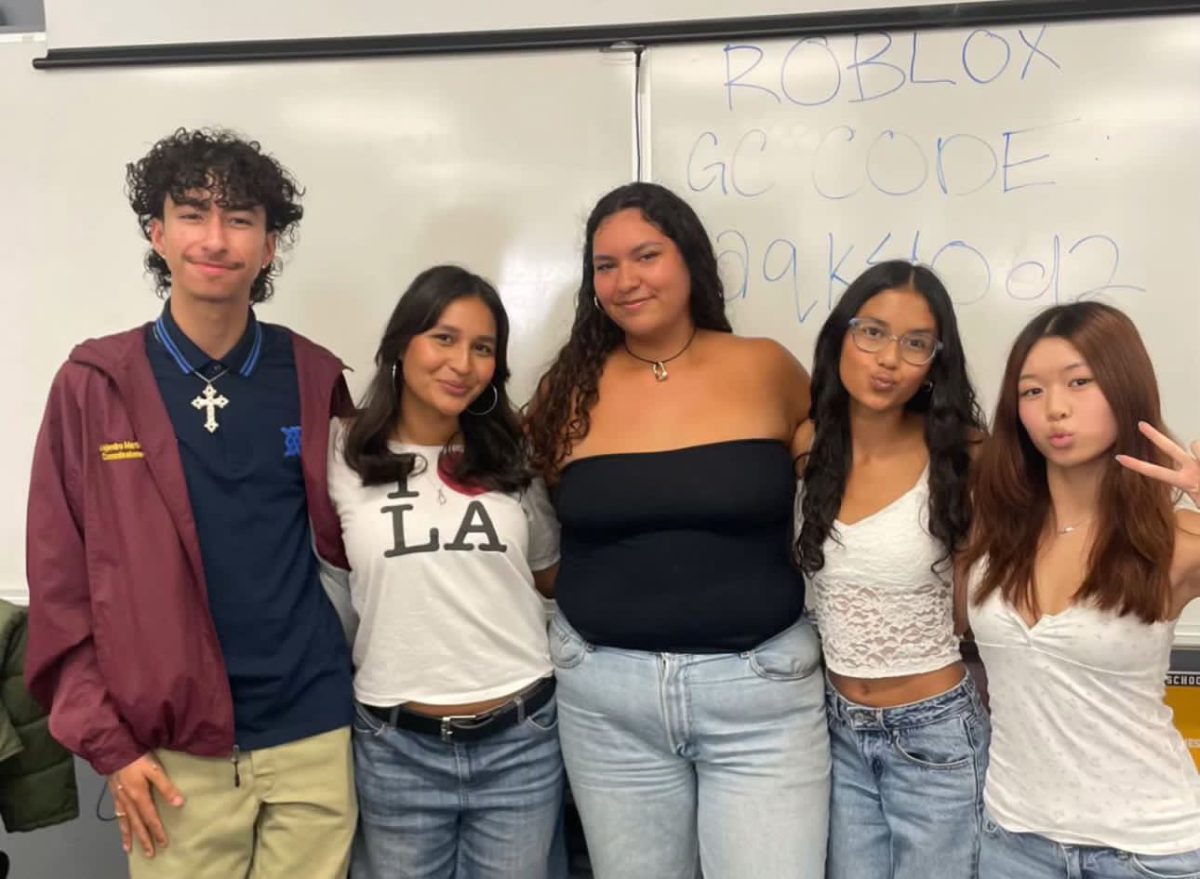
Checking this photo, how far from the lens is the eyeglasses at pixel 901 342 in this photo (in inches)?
49.0

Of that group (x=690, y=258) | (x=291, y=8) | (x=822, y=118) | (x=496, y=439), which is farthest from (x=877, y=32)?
(x=291, y=8)

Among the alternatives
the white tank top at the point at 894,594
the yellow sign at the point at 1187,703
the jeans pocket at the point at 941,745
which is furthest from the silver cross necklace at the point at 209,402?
the yellow sign at the point at 1187,703

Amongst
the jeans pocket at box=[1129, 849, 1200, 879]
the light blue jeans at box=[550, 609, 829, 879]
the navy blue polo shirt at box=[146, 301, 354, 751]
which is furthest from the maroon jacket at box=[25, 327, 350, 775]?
the jeans pocket at box=[1129, 849, 1200, 879]

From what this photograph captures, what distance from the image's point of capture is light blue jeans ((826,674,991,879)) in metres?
1.20

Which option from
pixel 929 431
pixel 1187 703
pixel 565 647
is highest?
pixel 929 431

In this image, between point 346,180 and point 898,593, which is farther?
point 346,180

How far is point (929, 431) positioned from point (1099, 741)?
0.48 metres

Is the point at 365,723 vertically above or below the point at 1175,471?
below

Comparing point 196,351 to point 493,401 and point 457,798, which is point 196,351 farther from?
point 457,798

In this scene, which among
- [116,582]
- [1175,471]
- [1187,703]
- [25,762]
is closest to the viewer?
[1175,471]

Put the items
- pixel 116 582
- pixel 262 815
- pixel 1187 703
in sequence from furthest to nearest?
pixel 1187 703
pixel 262 815
pixel 116 582

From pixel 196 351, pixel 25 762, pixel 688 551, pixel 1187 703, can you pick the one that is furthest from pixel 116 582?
pixel 1187 703

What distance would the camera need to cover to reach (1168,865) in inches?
41.3

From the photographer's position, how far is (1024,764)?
3.69ft
